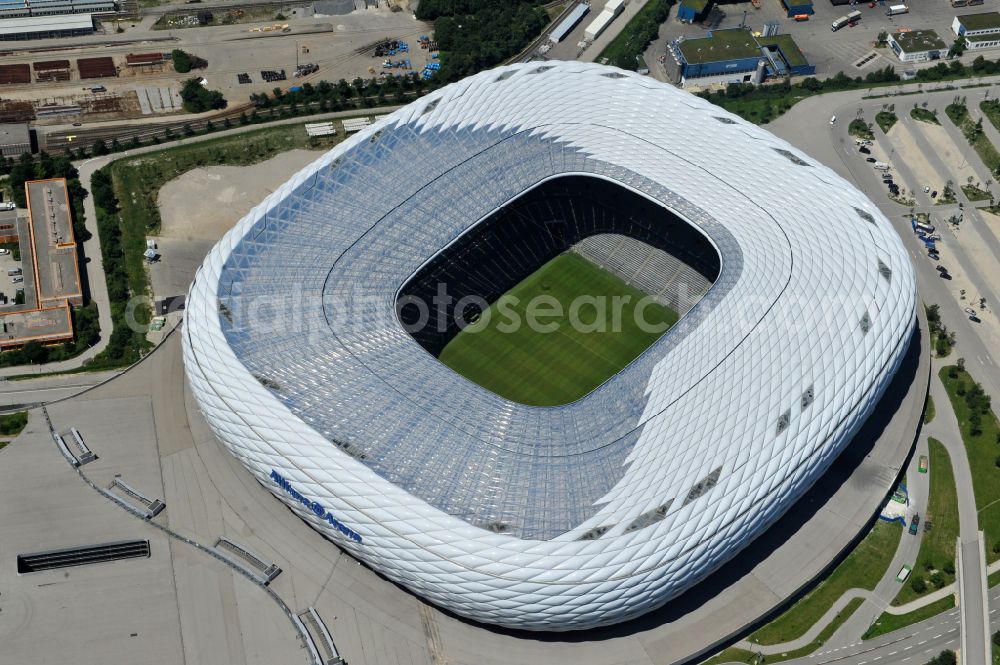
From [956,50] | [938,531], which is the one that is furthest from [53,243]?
[956,50]

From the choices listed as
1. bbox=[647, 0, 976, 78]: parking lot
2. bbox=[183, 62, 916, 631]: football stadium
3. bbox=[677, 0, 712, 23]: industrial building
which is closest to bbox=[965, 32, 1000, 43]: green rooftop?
bbox=[647, 0, 976, 78]: parking lot

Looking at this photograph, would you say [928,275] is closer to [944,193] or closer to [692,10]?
[944,193]

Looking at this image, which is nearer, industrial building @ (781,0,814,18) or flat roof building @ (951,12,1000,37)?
flat roof building @ (951,12,1000,37)

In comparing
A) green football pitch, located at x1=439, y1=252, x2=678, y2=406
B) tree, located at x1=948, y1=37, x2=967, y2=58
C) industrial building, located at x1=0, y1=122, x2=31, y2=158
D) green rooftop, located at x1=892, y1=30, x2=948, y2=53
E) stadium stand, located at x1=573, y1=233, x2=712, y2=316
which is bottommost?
green football pitch, located at x1=439, y1=252, x2=678, y2=406

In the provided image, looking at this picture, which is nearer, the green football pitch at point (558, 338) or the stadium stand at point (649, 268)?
the green football pitch at point (558, 338)

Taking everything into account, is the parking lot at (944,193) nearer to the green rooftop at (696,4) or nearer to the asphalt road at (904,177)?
the asphalt road at (904,177)

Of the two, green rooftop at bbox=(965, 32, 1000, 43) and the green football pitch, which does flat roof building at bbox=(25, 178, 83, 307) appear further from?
green rooftop at bbox=(965, 32, 1000, 43)

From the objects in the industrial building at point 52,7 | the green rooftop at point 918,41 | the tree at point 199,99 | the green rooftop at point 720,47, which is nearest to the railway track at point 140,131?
the tree at point 199,99
